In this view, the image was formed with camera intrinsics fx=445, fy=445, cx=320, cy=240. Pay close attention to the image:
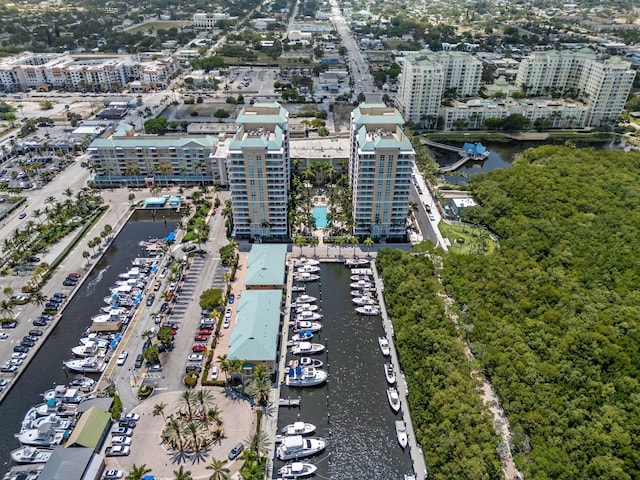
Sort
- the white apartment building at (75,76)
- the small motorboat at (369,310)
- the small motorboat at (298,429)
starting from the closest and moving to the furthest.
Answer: the small motorboat at (298,429)
the small motorboat at (369,310)
the white apartment building at (75,76)

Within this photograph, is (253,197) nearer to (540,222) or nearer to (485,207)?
(485,207)

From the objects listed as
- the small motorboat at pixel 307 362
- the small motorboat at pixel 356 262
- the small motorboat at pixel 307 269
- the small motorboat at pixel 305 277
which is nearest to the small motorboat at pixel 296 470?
the small motorboat at pixel 307 362

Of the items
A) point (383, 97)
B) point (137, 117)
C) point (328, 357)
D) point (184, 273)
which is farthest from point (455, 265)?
point (137, 117)

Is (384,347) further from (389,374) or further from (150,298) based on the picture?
(150,298)

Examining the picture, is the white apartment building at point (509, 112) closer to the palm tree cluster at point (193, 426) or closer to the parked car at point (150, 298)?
the parked car at point (150, 298)

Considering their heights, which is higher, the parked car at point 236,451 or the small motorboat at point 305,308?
the small motorboat at point 305,308

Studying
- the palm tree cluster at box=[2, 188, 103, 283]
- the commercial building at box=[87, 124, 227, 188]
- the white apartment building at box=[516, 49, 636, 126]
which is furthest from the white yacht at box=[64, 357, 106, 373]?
the white apartment building at box=[516, 49, 636, 126]

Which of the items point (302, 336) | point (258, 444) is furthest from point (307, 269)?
point (258, 444)
